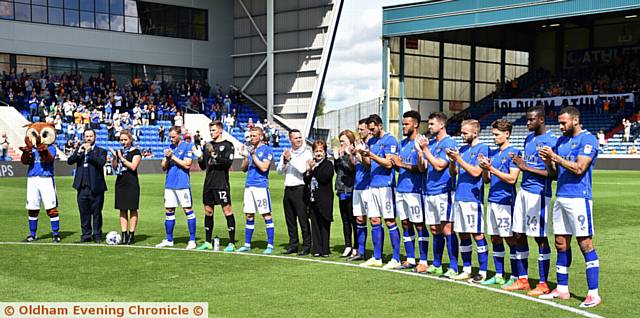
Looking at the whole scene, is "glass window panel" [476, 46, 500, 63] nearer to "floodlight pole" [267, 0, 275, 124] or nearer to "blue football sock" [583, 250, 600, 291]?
"floodlight pole" [267, 0, 275, 124]

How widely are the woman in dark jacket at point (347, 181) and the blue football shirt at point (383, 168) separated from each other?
2.69 feet

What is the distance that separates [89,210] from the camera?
46.0 ft

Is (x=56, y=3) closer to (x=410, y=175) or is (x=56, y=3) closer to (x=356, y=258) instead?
(x=356, y=258)

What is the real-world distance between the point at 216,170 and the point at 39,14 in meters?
36.3

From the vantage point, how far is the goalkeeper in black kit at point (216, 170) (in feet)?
41.4

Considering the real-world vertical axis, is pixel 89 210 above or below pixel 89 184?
below

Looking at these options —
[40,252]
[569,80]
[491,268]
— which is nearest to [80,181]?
[40,252]

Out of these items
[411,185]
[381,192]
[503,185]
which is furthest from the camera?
[381,192]

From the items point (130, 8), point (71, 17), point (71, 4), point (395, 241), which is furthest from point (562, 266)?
point (130, 8)

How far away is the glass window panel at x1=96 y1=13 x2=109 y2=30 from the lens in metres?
47.2

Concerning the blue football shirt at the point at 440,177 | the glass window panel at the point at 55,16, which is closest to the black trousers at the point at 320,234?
the blue football shirt at the point at 440,177

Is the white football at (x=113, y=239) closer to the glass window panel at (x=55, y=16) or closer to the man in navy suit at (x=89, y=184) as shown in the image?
the man in navy suit at (x=89, y=184)

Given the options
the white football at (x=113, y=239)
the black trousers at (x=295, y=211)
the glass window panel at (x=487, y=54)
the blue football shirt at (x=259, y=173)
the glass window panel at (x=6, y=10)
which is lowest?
the white football at (x=113, y=239)

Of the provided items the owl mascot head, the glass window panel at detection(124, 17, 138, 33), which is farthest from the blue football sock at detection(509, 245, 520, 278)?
the glass window panel at detection(124, 17, 138, 33)
